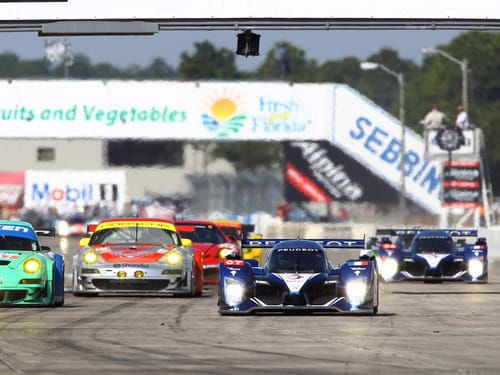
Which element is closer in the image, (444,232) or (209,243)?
(209,243)

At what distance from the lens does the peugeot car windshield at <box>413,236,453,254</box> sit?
32.8 meters

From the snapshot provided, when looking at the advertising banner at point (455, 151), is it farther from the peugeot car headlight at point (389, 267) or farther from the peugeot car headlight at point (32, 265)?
the peugeot car headlight at point (32, 265)

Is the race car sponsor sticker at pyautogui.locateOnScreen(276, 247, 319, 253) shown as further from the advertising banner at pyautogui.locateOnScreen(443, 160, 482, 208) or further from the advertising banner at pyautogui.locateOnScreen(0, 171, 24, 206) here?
the advertising banner at pyautogui.locateOnScreen(0, 171, 24, 206)

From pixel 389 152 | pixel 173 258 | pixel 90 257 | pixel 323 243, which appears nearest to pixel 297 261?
pixel 323 243

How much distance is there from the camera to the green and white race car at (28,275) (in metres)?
22.0

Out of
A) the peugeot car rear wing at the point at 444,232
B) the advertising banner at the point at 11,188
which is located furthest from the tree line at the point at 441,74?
the peugeot car rear wing at the point at 444,232

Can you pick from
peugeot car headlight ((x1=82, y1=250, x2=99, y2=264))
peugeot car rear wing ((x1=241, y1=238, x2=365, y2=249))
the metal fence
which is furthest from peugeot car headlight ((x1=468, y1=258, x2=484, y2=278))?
the metal fence

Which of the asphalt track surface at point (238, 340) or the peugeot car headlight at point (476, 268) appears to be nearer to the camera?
the asphalt track surface at point (238, 340)

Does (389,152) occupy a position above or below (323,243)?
above

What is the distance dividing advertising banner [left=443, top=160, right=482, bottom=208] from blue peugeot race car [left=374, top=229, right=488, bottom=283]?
25.2 m

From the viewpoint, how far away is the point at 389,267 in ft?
107

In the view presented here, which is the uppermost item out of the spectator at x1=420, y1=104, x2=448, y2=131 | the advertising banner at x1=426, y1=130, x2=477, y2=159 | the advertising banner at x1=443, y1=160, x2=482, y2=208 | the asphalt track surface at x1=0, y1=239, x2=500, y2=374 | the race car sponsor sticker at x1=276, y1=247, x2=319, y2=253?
the spectator at x1=420, y1=104, x2=448, y2=131

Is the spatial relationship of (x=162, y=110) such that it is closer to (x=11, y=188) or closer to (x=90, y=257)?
(x=11, y=188)
